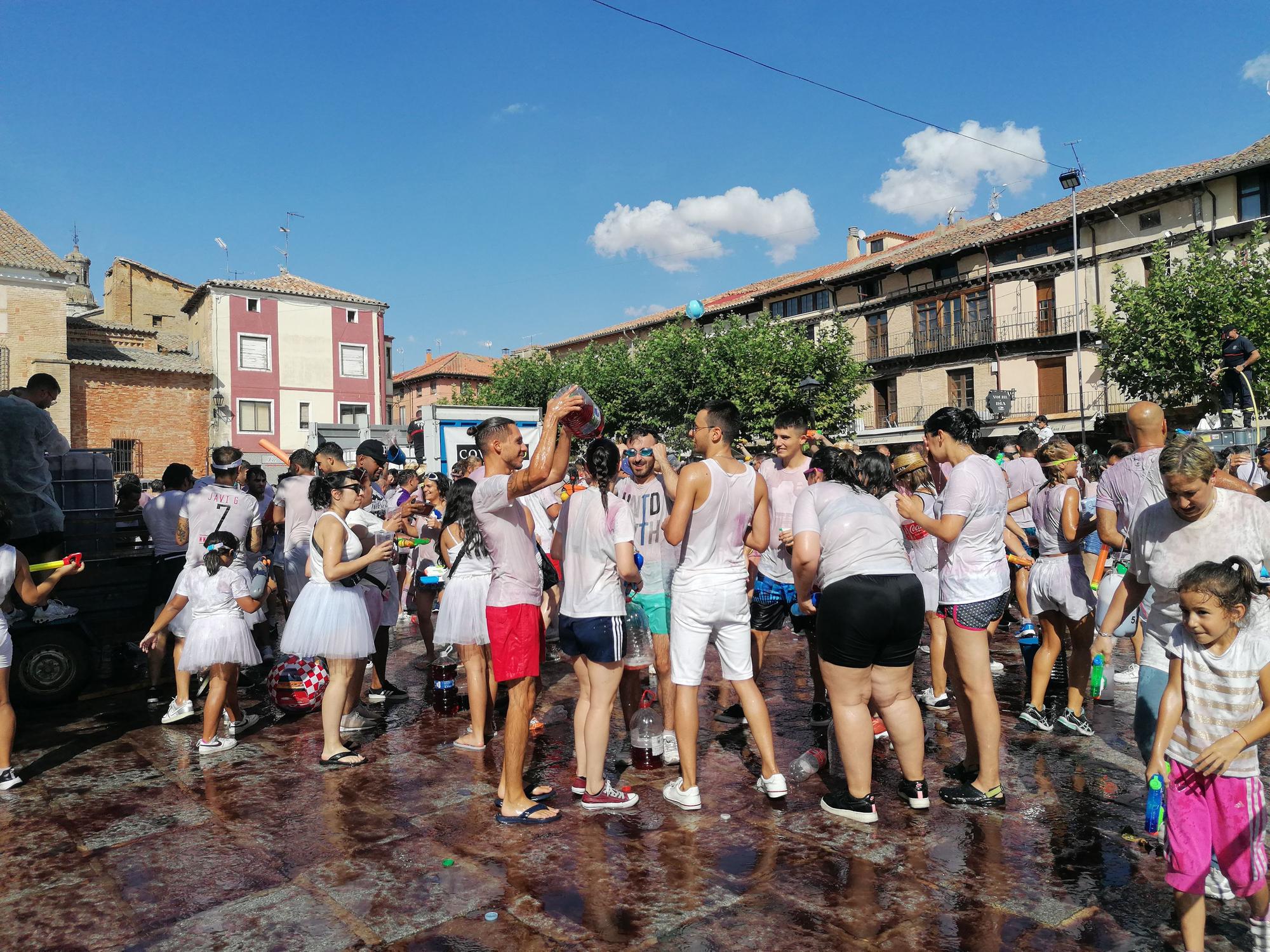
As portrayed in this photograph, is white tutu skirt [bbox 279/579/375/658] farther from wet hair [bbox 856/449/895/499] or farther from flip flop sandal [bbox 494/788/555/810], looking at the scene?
wet hair [bbox 856/449/895/499]

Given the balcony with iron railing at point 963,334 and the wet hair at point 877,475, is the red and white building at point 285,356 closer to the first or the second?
the balcony with iron railing at point 963,334

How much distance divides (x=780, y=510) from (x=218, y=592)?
3.98 metres

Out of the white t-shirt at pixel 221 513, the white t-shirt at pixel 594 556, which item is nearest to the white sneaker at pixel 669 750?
the white t-shirt at pixel 594 556

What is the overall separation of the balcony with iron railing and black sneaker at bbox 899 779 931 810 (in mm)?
32443

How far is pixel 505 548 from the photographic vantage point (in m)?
4.43

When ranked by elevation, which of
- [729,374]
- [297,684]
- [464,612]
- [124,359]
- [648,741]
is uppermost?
[124,359]

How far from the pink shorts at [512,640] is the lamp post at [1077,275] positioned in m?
28.1

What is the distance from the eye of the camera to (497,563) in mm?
4465

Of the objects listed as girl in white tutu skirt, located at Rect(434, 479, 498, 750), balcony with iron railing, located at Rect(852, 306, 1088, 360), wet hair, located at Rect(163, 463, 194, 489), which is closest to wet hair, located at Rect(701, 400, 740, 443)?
girl in white tutu skirt, located at Rect(434, 479, 498, 750)

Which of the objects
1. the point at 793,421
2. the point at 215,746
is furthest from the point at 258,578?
the point at 793,421

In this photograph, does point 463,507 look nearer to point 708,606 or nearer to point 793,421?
point 708,606

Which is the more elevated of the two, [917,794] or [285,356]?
[285,356]

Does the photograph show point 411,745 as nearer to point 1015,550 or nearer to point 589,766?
point 589,766

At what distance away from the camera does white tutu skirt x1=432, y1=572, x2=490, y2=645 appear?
5680 mm
